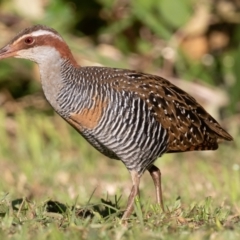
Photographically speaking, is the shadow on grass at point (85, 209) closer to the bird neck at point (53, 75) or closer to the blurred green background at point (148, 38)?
the bird neck at point (53, 75)

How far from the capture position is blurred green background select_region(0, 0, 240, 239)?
10.3 meters

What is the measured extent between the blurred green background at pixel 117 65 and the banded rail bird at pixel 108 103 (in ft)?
7.76

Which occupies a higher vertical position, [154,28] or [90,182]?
[154,28]

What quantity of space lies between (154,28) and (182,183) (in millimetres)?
2965

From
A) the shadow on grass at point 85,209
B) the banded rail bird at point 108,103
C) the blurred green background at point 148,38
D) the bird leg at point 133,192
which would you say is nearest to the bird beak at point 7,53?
the banded rail bird at point 108,103

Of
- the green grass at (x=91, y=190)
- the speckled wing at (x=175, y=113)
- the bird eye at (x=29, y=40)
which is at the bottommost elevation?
the green grass at (x=91, y=190)

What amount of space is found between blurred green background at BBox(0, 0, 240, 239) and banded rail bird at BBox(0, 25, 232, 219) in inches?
93.1

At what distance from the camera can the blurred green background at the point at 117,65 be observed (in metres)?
10.3

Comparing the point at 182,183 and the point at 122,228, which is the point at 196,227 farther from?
the point at 182,183

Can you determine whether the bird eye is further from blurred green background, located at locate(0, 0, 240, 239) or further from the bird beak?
blurred green background, located at locate(0, 0, 240, 239)

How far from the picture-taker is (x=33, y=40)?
23.1 feet

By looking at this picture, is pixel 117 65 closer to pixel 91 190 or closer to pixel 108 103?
pixel 91 190

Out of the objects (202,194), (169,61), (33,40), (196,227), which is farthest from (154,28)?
(196,227)

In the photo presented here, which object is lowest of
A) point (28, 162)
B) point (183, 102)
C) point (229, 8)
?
point (28, 162)
